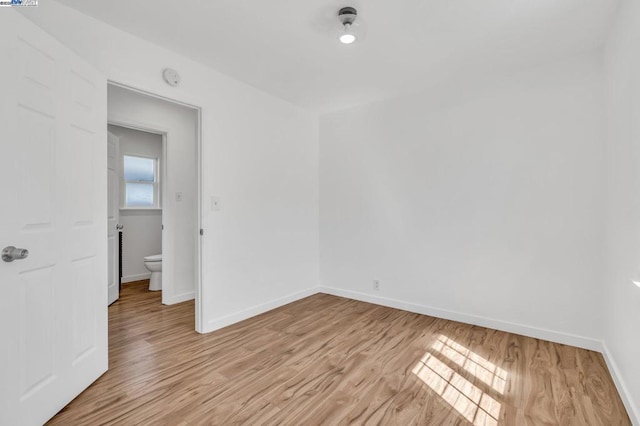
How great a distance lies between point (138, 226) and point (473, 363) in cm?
511

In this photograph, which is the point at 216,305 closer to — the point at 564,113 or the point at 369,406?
the point at 369,406

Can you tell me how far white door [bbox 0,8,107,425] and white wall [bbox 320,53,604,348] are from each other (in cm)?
272

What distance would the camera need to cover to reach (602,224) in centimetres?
251

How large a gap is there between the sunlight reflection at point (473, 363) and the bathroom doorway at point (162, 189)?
2295 millimetres

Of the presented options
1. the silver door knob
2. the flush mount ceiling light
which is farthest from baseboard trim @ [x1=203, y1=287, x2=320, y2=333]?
the flush mount ceiling light

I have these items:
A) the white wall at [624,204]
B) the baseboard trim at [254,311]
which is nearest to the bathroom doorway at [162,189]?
the baseboard trim at [254,311]

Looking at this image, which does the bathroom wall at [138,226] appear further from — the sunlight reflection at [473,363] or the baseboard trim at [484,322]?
the sunlight reflection at [473,363]

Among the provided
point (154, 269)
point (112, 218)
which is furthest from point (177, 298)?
point (112, 218)

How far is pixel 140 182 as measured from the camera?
524 cm

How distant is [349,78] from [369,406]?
282cm

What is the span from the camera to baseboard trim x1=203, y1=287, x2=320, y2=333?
118 inches

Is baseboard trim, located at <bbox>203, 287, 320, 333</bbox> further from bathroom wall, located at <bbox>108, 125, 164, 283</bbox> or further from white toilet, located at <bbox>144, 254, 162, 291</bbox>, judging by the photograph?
bathroom wall, located at <bbox>108, 125, 164, 283</bbox>

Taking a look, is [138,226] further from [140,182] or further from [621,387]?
[621,387]

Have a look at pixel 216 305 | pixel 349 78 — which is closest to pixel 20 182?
pixel 216 305
